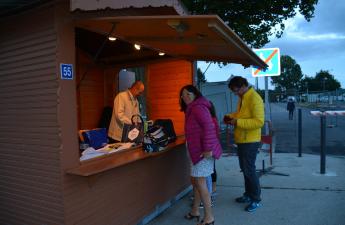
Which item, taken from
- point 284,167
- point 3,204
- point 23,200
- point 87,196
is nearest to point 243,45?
point 87,196

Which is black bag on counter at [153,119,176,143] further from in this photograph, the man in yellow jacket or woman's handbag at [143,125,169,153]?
the man in yellow jacket

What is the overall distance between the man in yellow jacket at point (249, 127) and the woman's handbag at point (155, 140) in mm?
998

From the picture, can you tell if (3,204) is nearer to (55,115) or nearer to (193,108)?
(55,115)

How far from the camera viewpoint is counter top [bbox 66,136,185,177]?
3437 mm

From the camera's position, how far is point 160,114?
6.83m

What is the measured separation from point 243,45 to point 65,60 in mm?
2142

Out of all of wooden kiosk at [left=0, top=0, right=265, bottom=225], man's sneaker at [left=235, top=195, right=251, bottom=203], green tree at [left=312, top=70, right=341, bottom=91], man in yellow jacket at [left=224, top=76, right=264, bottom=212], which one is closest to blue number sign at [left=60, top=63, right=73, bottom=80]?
wooden kiosk at [left=0, top=0, right=265, bottom=225]

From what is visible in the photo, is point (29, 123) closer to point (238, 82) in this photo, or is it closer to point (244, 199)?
point (238, 82)

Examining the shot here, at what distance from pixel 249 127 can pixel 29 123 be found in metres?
2.85

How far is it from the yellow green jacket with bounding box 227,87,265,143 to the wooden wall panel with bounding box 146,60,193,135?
1.49 meters

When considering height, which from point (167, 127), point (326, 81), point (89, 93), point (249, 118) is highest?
point (326, 81)

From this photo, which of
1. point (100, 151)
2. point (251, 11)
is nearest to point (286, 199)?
point (100, 151)

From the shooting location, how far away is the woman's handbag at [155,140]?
15.4 ft

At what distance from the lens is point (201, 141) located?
14.2 feet
